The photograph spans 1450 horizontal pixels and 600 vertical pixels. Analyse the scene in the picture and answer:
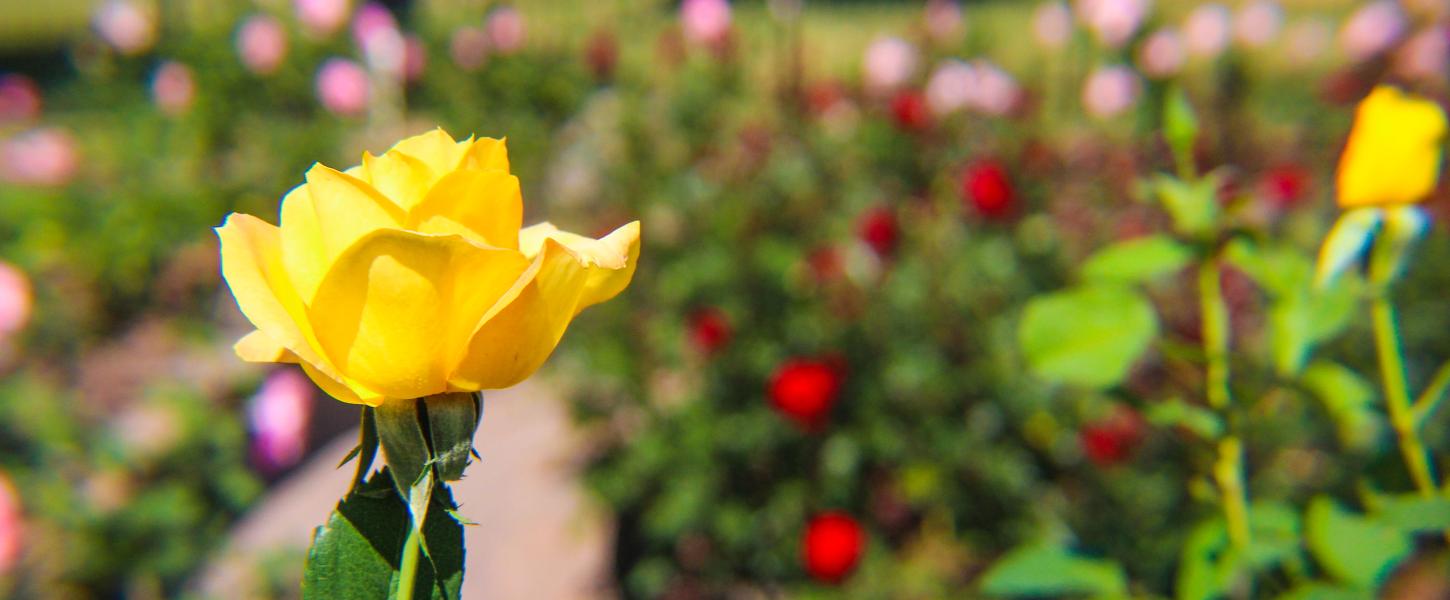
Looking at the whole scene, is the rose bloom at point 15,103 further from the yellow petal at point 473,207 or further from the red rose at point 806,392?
the yellow petal at point 473,207

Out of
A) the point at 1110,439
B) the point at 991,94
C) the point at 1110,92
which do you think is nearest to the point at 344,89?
the point at 991,94

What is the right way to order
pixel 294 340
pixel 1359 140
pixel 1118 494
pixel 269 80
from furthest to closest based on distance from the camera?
1. pixel 269 80
2. pixel 1118 494
3. pixel 1359 140
4. pixel 294 340

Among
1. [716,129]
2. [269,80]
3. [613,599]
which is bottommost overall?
[613,599]

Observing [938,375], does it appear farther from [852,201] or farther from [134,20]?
[134,20]

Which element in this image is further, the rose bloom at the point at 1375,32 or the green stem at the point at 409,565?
the rose bloom at the point at 1375,32

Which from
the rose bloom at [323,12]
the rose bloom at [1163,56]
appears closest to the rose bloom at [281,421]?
the rose bloom at [323,12]

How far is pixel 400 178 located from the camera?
0.40 m

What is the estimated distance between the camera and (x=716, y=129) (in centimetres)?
304

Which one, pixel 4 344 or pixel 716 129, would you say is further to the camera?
pixel 716 129

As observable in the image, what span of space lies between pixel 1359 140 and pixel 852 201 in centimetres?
188

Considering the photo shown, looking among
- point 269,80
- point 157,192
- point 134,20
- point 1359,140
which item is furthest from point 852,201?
point 134,20

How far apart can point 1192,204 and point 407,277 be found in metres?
0.53

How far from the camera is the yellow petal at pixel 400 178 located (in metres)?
0.39

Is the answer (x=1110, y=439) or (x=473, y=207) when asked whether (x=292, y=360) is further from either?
(x=1110, y=439)
